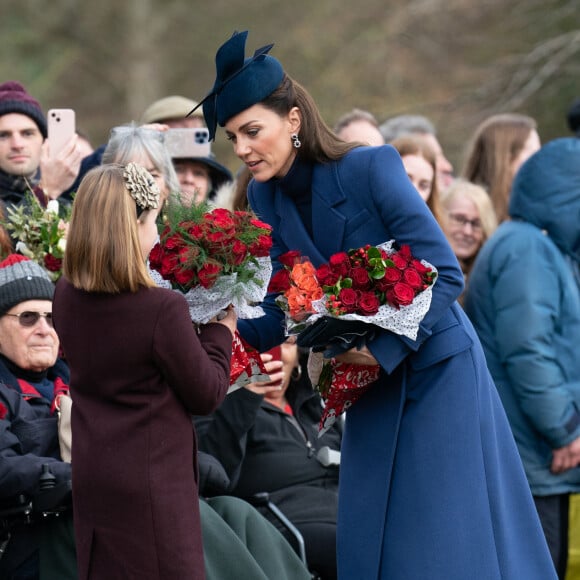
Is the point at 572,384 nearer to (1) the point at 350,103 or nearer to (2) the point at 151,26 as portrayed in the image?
(1) the point at 350,103

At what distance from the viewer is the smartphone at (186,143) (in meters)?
6.21

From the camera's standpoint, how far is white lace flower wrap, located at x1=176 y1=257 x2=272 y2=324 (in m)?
3.73

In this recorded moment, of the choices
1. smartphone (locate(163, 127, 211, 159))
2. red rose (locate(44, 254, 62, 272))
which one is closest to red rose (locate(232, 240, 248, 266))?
red rose (locate(44, 254, 62, 272))

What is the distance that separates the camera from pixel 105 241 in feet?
11.6

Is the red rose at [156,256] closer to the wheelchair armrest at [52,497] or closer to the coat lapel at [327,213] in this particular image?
the coat lapel at [327,213]

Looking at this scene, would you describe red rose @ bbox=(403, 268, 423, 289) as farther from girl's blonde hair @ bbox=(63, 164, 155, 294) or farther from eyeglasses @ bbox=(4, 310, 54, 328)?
eyeglasses @ bbox=(4, 310, 54, 328)

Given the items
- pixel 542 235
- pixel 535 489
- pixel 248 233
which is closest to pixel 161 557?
pixel 248 233

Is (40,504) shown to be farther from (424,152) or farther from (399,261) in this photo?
(424,152)

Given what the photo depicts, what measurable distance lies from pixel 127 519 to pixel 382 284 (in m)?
1.06

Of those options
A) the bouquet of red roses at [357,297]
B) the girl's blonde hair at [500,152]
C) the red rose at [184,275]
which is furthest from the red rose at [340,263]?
the girl's blonde hair at [500,152]

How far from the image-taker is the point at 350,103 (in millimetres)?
14148

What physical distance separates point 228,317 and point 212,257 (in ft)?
0.82

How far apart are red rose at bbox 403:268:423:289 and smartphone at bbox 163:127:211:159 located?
→ 8.96 feet

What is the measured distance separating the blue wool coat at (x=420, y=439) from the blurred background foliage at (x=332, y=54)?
8.37 m
